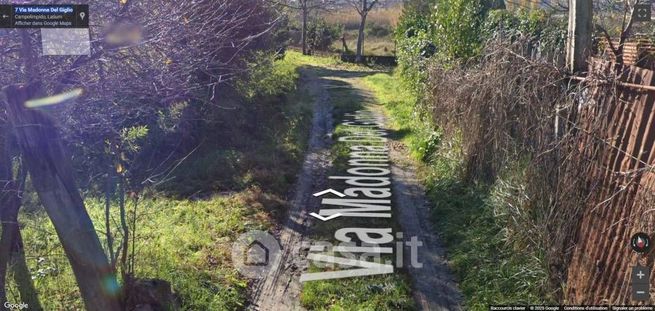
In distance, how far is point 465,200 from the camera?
738cm

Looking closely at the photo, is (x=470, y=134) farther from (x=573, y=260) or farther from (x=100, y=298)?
(x=100, y=298)

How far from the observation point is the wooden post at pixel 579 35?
502 cm

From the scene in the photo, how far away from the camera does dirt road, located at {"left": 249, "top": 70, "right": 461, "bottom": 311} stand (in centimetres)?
523

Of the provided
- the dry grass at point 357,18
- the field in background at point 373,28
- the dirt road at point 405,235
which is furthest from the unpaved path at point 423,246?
the dry grass at point 357,18

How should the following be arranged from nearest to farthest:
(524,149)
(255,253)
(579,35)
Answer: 1. (579,35)
2. (524,149)
3. (255,253)

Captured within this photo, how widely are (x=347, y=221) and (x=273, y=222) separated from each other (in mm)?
1000

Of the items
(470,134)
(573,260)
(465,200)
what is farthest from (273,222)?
(573,260)

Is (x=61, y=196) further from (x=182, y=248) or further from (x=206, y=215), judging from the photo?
(x=206, y=215)

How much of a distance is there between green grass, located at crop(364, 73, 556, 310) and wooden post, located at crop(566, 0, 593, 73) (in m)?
1.27
